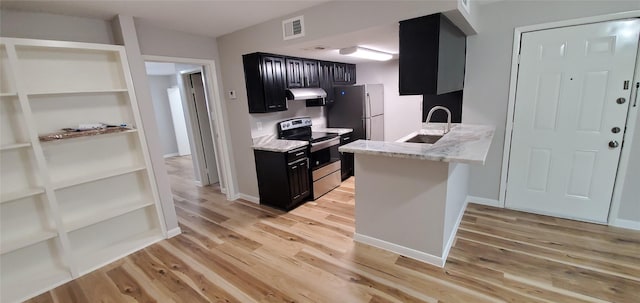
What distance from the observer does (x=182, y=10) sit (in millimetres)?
2492

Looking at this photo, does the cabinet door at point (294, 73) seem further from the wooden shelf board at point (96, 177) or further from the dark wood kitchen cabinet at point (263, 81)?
the wooden shelf board at point (96, 177)

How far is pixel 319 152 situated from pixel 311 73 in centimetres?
130

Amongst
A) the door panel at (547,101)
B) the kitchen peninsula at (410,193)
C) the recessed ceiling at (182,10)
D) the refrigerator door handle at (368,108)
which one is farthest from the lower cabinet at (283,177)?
the door panel at (547,101)

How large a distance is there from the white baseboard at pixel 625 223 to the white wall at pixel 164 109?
28.2 feet

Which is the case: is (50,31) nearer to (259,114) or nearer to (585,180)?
(259,114)

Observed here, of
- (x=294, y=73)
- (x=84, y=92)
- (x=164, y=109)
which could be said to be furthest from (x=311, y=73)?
(x=164, y=109)

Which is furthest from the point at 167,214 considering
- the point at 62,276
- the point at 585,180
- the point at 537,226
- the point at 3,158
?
the point at 585,180

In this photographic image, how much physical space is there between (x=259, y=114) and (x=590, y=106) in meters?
3.83

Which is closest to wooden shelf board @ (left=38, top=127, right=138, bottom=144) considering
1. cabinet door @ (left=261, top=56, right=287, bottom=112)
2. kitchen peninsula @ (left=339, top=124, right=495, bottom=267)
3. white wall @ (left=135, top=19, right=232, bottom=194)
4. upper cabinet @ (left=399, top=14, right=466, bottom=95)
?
white wall @ (left=135, top=19, right=232, bottom=194)

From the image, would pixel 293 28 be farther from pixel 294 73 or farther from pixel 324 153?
pixel 324 153

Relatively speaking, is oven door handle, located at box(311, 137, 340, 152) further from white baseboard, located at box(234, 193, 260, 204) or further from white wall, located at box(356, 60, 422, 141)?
white wall, located at box(356, 60, 422, 141)

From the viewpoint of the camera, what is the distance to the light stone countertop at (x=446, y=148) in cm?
191

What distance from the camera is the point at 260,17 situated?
2.89 metres

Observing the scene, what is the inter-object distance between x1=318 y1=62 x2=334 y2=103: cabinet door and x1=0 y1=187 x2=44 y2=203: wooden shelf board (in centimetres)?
357
